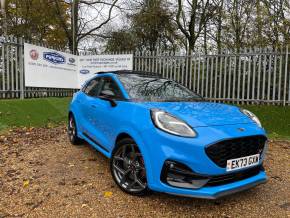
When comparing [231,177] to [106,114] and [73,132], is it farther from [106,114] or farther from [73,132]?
[73,132]

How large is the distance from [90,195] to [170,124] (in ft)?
4.60

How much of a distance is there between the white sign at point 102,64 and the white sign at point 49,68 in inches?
13.8

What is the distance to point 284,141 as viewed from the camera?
6.29m

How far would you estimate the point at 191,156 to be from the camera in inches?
Result: 104

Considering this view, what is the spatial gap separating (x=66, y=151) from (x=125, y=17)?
17086mm

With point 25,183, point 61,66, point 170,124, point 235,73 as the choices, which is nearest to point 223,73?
point 235,73

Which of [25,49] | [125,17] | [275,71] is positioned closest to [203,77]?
[275,71]

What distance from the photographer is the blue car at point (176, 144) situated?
2.69 meters

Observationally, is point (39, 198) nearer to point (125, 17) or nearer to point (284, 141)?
point (284, 141)

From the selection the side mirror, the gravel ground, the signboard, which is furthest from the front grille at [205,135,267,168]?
the signboard

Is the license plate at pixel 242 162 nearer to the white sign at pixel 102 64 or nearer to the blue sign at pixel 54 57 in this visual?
the white sign at pixel 102 64

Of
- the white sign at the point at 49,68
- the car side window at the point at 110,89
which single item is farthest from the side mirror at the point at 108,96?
the white sign at the point at 49,68

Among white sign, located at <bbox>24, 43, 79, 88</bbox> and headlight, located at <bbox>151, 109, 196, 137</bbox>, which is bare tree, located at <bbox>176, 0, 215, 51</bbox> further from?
headlight, located at <bbox>151, 109, 196, 137</bbox>

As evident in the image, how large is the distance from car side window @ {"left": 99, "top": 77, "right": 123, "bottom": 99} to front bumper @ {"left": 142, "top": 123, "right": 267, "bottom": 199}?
1.10 metres
